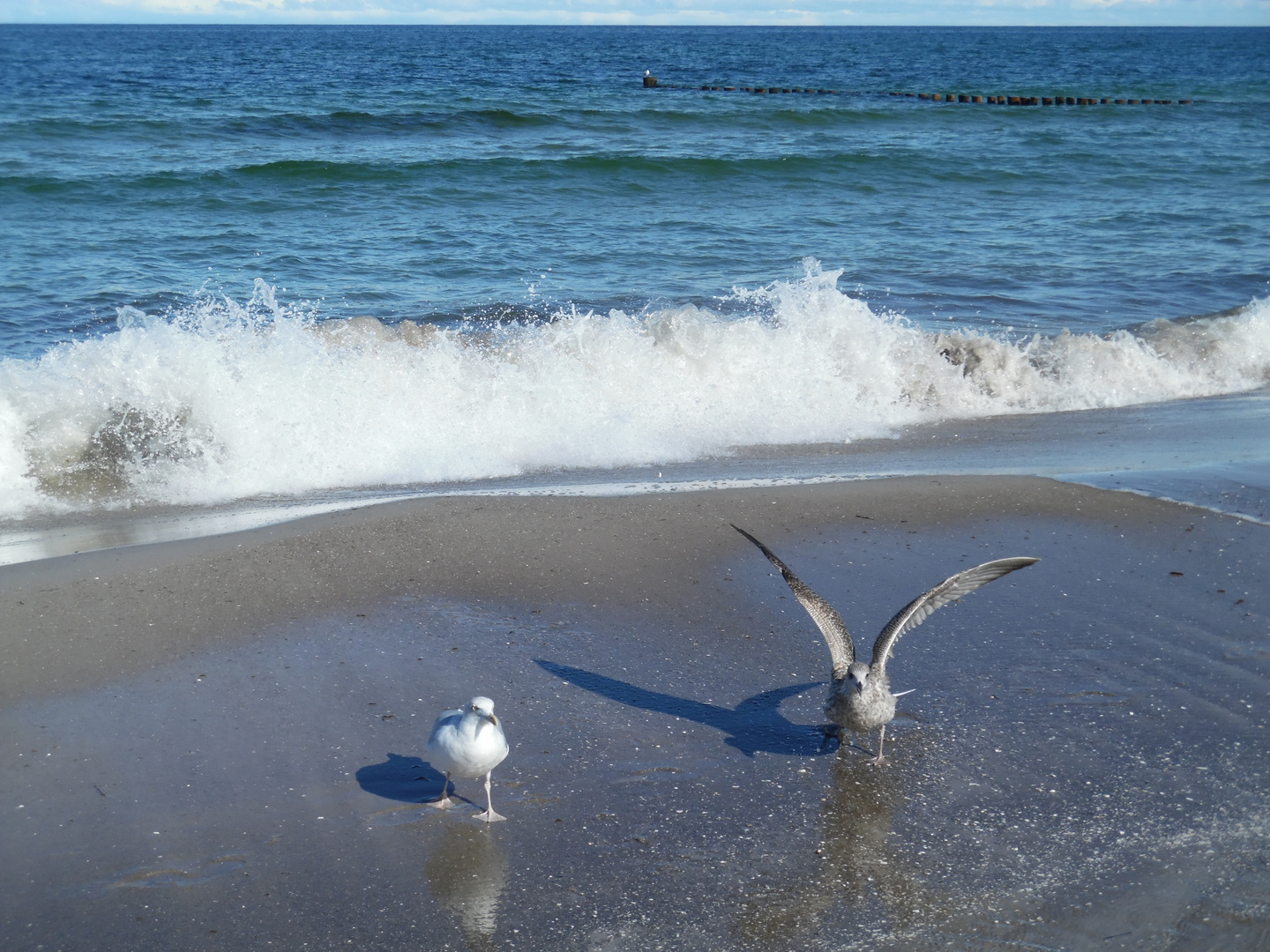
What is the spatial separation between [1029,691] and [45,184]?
16.5m

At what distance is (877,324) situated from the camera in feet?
31.1

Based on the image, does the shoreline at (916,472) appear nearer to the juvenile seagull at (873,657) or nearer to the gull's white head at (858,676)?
the juvenile seagull at (873,657)

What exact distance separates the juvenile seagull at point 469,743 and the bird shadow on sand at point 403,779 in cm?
22

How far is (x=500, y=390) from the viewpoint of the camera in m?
8.08

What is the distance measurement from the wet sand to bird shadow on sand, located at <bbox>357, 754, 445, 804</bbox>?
0.01 m

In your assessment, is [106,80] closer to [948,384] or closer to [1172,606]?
[948,384]

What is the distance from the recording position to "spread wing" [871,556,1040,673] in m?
3.76

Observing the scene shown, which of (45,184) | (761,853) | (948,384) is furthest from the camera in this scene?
(45,184)

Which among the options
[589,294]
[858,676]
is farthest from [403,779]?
[589,294]

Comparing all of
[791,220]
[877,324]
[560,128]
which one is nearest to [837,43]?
[560,128]

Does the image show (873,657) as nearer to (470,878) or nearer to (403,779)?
(470,878)

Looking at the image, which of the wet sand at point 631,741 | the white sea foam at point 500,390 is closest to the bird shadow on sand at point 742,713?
the wet sand at point 631,741

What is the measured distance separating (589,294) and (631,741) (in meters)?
8.66

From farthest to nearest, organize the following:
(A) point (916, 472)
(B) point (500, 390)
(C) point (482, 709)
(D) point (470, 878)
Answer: (B) point (500, 390) < (A) point (916, 472) < (C) point (482, 709) < (D) point (470, 878)
